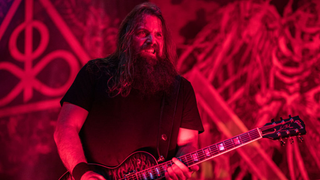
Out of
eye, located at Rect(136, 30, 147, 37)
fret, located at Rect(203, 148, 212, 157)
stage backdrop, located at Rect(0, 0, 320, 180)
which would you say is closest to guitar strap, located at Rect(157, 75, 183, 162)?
fret, located at Rect(203, 148, 212, 157)

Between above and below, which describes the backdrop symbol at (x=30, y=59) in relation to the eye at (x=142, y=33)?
above

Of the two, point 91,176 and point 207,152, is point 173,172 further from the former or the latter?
point 91,176

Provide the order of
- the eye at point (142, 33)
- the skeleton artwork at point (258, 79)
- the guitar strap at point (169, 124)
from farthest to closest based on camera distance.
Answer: the skeleton artwork at point (258, 79)
the eye at point (142, 33)
the guitar strap at point (169, 124)

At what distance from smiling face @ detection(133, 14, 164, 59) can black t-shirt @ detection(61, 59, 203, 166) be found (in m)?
0.31

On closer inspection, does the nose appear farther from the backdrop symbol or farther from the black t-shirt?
the backdrop symbol

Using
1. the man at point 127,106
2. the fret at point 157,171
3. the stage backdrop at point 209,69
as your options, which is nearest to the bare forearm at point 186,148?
the man at point 127,106

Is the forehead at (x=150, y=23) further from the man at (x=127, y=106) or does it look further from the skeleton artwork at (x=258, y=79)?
the skeleton artwork at (x=258, y=79)

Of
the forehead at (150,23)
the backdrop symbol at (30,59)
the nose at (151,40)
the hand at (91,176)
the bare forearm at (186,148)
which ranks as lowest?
the bare forearm at (186,148)

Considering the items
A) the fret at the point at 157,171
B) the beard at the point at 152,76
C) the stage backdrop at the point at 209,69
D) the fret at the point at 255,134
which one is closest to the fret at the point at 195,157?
the fret at the point at 157,171

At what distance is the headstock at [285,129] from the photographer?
1.38 metres

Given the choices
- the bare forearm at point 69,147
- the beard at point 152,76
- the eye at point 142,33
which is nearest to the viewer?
the bare forearm at point 69,147

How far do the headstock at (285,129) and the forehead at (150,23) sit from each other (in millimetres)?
1051

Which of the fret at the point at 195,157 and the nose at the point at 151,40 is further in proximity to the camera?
the nose at the point at 151,40

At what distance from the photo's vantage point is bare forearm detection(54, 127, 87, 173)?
4.15 ft
